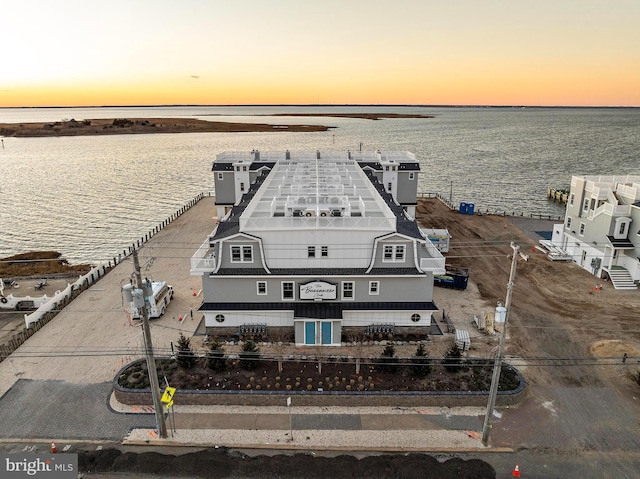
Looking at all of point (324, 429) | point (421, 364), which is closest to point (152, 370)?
point (324, 429)

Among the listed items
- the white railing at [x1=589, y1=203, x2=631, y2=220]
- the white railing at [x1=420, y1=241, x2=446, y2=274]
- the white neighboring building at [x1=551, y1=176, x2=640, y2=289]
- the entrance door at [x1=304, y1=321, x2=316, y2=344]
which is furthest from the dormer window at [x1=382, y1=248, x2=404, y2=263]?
the white railing at [x1=589, y1=203, x2=631, y2=220]

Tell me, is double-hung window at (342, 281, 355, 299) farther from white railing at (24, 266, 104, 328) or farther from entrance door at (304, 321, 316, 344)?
white railing at (24, 266, 104, 328)

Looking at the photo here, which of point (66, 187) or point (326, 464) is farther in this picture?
point (66, 187)

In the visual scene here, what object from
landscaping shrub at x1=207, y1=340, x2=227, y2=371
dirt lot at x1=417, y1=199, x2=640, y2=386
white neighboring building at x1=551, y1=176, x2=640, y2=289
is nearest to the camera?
landscaping shrub at x1=207, y1=340, x2=227, y2=371

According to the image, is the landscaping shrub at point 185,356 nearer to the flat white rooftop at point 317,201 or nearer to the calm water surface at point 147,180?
the flat white rooftop at point 317,201

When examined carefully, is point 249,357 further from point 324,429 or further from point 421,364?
point 421,364

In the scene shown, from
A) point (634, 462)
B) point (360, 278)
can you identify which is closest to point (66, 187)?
point (360, 278)

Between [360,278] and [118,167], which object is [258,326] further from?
[118,167]
